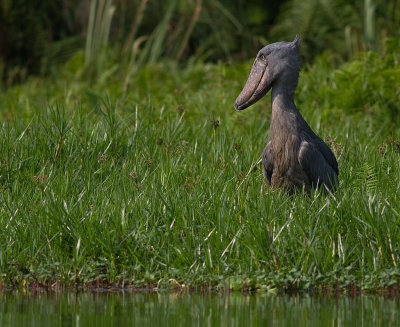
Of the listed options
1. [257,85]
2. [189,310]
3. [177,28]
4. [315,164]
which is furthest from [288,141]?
[177,28]

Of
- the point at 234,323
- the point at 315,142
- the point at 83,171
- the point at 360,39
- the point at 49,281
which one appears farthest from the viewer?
the point at 360,39

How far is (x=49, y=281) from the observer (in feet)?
17.7

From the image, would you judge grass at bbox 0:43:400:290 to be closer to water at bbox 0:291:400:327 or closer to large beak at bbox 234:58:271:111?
water at bbox 0:291:400:327

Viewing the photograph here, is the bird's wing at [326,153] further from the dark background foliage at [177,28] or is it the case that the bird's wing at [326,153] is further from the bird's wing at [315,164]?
the dark background foliage at [177,28]

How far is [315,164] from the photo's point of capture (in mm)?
6414

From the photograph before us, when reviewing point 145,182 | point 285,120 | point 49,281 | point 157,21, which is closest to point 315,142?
point 285,120

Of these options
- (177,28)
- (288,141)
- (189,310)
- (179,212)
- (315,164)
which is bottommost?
(189,310)

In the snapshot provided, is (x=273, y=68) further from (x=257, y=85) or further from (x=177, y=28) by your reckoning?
(x=177, y=28)

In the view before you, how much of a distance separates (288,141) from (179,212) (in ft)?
3.67

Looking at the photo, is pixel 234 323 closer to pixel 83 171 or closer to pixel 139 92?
pixel 83 171

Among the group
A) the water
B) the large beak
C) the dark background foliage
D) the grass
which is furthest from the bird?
the dark background foliage

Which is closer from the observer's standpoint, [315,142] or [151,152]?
[315,142]

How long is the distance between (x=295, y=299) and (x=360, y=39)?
10.5 metres

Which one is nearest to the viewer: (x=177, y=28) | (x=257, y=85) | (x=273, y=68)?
(x=273, y=68)
